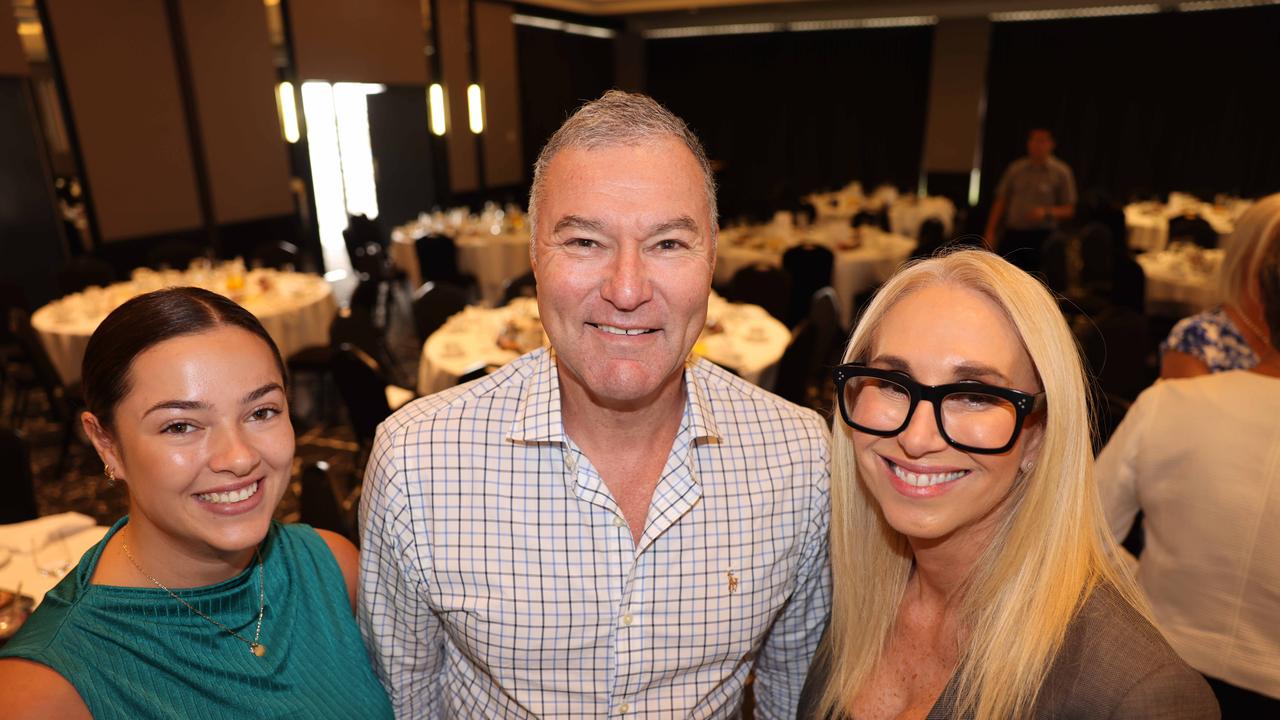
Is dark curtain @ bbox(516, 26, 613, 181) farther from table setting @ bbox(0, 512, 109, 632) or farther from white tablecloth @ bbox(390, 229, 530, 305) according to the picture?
table setting @ bbox(0, 512, 109, 632)

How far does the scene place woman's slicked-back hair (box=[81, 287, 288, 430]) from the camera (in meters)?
1.27

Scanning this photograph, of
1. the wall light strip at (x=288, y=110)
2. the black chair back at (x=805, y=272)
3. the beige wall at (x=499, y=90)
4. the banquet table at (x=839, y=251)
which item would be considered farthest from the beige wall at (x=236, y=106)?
the black chair back at (x=805, y=272)

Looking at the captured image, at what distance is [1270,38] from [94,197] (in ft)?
53.8

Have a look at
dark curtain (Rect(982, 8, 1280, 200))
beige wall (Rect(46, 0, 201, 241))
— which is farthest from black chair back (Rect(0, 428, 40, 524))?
dark curtain (Rect(982, 8, 1280, 200))

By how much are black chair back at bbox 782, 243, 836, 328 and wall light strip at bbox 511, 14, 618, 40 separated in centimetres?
893

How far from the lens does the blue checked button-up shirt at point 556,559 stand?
1.42 meters

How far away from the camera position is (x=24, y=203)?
758 centimetres

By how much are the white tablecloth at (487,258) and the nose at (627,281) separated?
771 centimetres

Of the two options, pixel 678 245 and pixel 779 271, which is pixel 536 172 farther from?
pixel 779 271

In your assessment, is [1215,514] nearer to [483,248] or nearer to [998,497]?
[998,497]

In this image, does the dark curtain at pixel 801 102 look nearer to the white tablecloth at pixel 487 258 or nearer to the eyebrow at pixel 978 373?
the white tablecloth at pixel 487 258

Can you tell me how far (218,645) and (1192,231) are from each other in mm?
9644

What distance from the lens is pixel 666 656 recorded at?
4.73ft

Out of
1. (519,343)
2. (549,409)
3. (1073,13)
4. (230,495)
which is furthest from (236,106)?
(1073,13)
